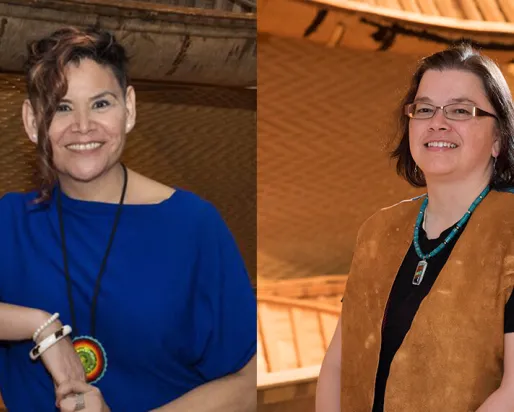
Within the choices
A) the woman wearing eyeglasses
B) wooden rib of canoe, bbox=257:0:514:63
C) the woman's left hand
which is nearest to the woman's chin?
the woman's left hand

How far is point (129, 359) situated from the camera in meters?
1.12

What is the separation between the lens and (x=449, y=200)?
4.12 feet

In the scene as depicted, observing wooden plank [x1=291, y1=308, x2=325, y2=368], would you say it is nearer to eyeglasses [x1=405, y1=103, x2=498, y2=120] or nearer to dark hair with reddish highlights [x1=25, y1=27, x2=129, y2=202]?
eyeglasses [x1=405, y1=103, x2=498, y2=120]

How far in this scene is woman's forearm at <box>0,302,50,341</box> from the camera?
3.53 feet

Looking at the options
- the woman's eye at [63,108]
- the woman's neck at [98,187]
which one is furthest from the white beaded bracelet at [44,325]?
the woman's eye at [63,108]

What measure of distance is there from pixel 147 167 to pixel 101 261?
149mm

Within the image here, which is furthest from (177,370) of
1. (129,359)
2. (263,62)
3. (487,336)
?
(263,62)

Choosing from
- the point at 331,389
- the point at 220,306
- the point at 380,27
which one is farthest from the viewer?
the point at 380,27

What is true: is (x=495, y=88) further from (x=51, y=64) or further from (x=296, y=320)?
(x=296, y=320)

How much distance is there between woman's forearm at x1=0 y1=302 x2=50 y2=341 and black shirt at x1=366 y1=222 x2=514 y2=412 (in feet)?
1.70

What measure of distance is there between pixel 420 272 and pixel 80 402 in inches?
21.0

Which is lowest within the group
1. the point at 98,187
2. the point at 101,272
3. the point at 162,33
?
the point at 101,272

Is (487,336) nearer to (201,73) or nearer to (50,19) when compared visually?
(201,73)

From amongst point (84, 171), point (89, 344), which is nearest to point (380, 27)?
point (84, 171)
